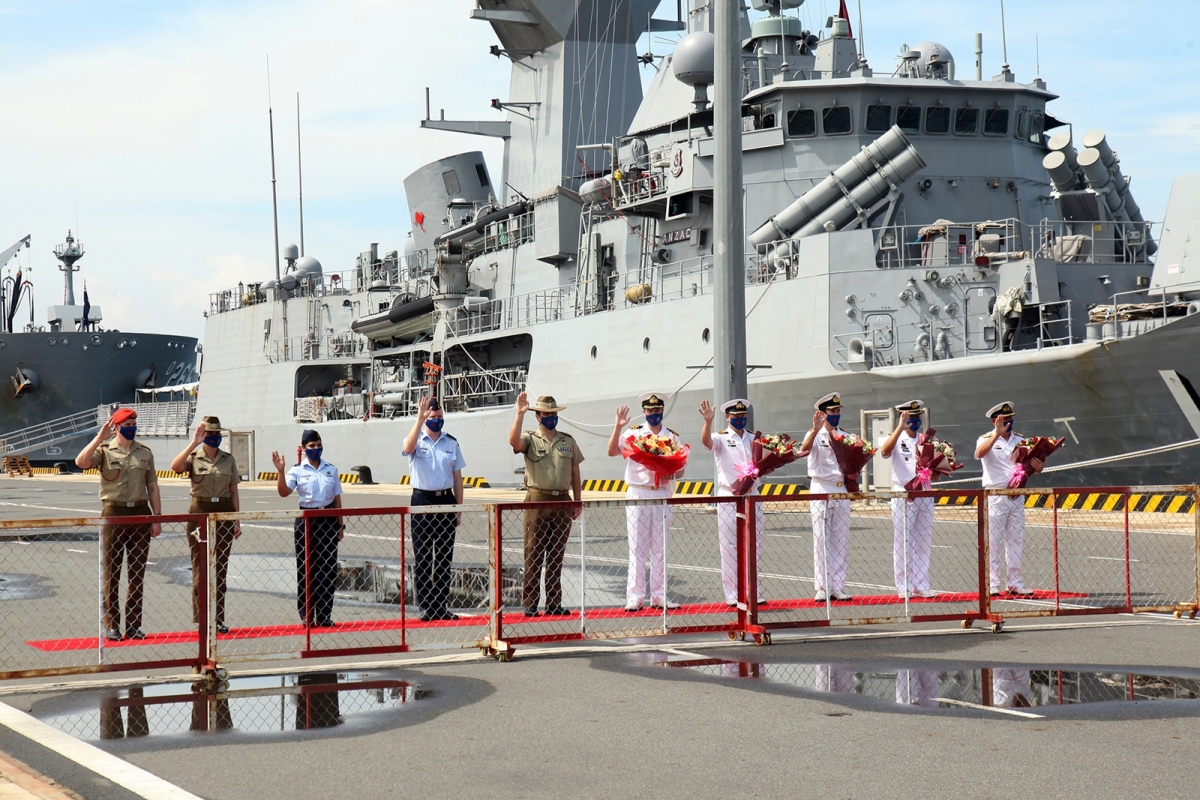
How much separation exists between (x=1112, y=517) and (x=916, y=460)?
701cm

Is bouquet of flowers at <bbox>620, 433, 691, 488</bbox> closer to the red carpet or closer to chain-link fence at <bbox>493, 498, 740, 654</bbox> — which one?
chain-link fence at <bbox>493, 498, 740, 654</bbox>

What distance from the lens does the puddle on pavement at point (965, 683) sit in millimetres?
6738

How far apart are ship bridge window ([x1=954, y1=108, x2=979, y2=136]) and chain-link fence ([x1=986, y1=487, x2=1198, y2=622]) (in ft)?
30.5

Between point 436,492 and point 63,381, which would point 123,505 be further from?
point 63,381

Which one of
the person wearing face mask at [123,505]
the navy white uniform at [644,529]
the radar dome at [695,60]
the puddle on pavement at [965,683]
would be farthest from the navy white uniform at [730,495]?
the radar dome at [695,60]

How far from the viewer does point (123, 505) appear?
30.2 feet

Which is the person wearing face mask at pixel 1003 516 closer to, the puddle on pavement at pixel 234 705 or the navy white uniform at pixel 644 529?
the navy white uniform at pixel 644 529

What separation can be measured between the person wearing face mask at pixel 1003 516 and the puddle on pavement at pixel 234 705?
17.7ft

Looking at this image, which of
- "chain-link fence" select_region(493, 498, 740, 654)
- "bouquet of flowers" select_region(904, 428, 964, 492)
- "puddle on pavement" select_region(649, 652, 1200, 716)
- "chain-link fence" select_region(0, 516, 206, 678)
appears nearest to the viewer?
"puddle on pavement" select_region(649, 652, 1200, 716)

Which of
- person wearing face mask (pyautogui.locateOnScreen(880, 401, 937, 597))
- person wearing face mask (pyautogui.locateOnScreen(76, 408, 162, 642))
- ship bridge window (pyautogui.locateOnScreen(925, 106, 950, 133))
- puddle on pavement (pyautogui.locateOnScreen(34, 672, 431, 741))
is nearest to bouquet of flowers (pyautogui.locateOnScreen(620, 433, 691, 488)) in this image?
person wearing face mask (pyautogui.locateOnScreen(880, 401, 937, 597))

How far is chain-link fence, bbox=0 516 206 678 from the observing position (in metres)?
7.83

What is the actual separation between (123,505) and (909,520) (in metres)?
5.99

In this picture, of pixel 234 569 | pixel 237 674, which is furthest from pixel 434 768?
pixel 234 569

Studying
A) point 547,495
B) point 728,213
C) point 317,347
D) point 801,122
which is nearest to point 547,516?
point 547,495
